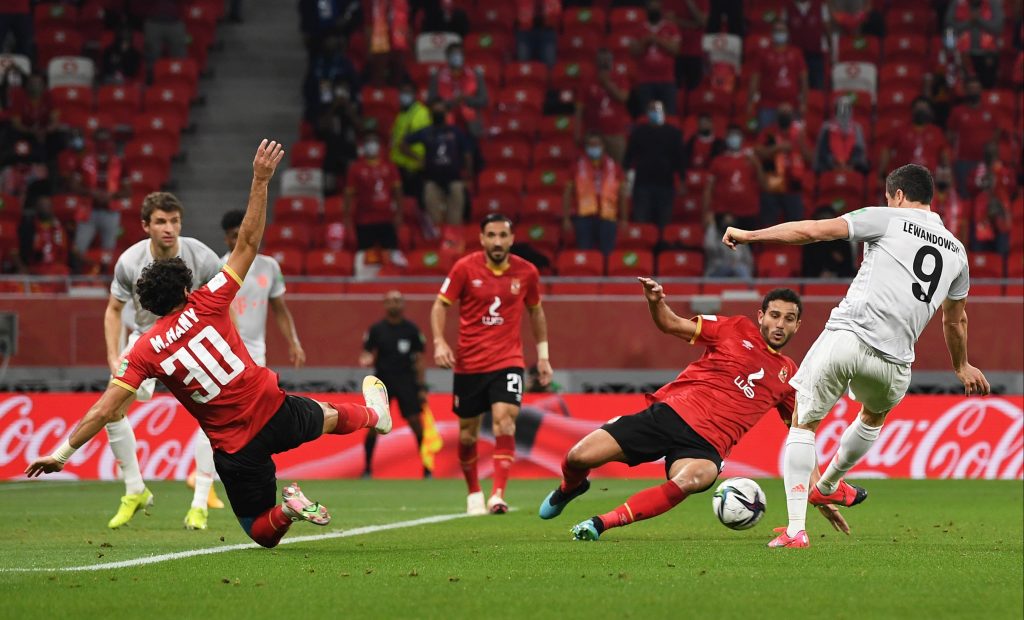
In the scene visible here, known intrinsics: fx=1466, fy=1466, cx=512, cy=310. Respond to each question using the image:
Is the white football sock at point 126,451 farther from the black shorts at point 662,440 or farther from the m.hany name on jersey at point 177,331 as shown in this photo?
the black shorts at point 662,440

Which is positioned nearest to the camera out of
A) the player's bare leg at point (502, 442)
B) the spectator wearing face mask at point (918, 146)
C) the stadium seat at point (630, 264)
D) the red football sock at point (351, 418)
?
the red football sock at point (351, 418)

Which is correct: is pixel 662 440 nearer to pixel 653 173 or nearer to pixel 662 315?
pixel 662 315

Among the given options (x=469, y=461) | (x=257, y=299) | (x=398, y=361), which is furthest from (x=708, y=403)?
(x=398, y=361)

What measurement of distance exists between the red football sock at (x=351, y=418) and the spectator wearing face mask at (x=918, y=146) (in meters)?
13.2

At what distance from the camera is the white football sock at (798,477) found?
8.16 m

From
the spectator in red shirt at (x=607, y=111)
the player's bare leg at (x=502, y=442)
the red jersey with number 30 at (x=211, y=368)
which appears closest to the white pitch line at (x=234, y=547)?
the player's bare leg at (x=502, y=442)

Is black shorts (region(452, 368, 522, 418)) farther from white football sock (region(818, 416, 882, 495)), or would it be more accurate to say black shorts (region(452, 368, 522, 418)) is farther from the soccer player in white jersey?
the soccer player in white jersey

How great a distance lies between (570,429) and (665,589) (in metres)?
10.3

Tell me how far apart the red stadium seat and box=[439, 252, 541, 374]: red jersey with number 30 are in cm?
718

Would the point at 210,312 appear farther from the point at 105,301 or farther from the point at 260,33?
the point at 260,33

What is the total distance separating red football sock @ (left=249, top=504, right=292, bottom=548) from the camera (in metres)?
8.00

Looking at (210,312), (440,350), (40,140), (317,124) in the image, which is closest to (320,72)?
(317,124)

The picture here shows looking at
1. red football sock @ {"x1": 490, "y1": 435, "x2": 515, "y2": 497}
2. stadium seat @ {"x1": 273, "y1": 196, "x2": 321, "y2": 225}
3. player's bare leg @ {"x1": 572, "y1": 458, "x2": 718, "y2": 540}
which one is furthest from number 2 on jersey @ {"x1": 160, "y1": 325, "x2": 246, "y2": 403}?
stadium seat @ {"x1": 273, "y1": 196, "x2": 321, "y2": 225}

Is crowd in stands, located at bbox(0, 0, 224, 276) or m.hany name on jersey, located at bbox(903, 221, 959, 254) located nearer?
m.hany name on jersey, located at bbox(903, 221, 959, 254)
